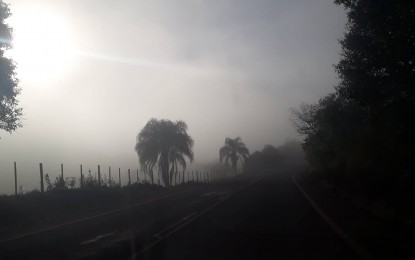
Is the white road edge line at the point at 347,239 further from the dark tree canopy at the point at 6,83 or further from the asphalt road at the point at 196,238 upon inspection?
the dark tree canopy at the point at 6,83

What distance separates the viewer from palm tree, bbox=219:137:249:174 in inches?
4031

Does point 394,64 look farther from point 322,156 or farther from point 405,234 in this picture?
point 322,156

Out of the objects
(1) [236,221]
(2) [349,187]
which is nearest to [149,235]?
(1) [236,221]

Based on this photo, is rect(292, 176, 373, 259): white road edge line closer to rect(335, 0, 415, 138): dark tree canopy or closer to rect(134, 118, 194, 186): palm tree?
rect(335, 0, 415, 138): dark tree canopy

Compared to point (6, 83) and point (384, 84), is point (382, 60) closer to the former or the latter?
point (384, 84)

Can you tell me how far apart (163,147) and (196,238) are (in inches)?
1839

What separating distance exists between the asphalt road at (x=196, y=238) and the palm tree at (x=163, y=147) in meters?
39.2

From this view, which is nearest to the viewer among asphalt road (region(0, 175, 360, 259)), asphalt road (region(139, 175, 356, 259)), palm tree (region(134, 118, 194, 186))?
asphalt road (region(139, 175, 356, 259))

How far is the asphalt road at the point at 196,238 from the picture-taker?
10414 millimetres

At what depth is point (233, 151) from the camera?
103 meters

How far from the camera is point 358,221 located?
14523 millimetres

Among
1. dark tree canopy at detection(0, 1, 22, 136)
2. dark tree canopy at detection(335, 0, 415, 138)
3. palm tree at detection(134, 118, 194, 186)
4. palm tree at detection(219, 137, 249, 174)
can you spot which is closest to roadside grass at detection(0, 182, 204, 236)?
dark tree canopy at detection(0, 1, 22, 136)

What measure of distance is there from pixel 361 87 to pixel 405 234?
884 centimetres

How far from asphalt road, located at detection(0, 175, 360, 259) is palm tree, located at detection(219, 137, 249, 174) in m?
83.0
